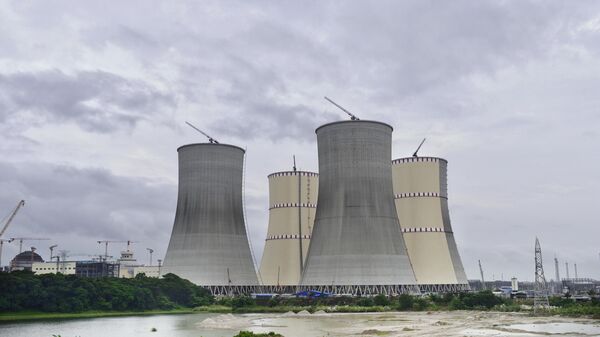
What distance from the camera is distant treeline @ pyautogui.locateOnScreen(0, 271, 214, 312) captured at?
40.5 m

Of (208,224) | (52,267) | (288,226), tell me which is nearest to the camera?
(208,224)

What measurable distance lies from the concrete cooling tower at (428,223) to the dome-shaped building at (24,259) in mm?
81848

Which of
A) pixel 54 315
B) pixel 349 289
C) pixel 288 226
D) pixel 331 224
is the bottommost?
pixel 54 315

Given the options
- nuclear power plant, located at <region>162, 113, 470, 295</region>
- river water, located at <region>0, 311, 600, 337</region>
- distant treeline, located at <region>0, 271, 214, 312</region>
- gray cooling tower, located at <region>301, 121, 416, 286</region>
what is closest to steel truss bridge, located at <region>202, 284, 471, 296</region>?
nuclear power plant, located at <region>162, 113, 470, 295</region>

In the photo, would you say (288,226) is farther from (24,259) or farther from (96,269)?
(24,259)

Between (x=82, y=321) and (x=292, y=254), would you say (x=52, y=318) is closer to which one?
(x=82, y=321)

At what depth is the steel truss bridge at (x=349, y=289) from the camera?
4697 centimetres

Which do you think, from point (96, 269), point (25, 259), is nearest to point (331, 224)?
point (96, 269)

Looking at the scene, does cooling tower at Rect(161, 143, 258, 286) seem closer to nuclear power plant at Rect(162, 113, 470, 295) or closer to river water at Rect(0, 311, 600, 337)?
nuclear power plant at Rect(162, 113, 470, 295)

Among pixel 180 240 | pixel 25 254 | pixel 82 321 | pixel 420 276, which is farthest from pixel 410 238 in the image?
pixel 25 254

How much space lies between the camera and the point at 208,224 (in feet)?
171

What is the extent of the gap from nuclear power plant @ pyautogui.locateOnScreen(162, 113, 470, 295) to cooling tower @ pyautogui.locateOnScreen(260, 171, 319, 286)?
0.10 meters

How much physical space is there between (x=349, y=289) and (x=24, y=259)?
90487 millimetres

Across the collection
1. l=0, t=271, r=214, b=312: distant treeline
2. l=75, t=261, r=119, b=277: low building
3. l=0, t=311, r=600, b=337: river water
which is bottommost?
l=0, t=311, r=600, b=337: river water
